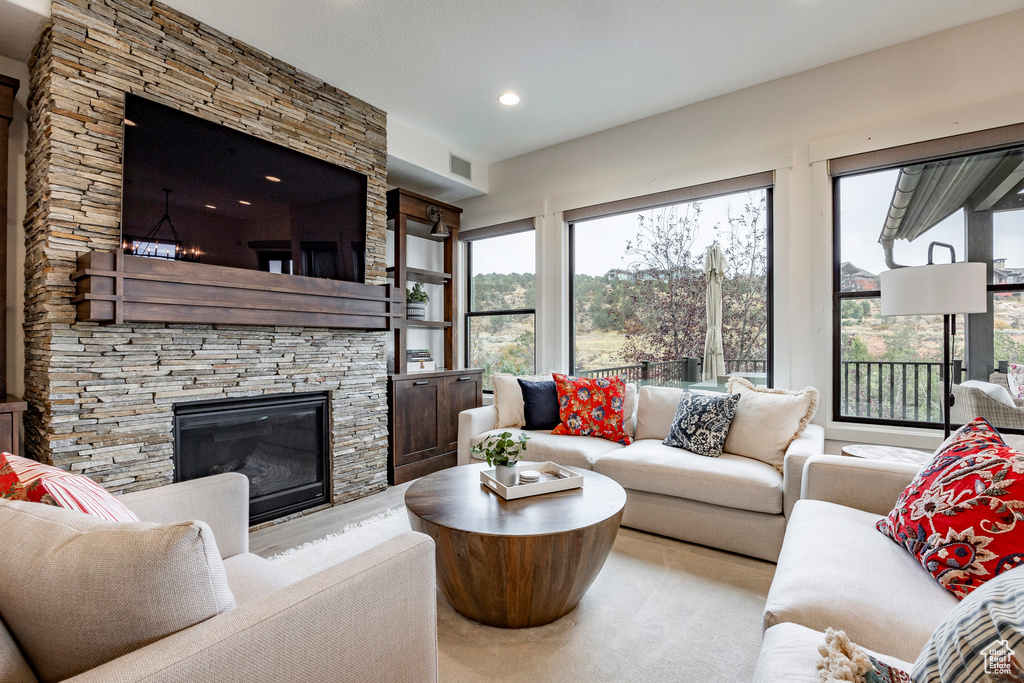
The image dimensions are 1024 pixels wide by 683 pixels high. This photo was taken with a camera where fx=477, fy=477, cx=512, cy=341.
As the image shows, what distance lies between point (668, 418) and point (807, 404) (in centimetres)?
83

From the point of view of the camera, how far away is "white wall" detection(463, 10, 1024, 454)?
2.64 meters

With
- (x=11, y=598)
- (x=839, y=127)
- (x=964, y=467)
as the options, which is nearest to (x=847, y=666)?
(x=964, y=467)

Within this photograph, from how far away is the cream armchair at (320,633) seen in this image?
0.70 m

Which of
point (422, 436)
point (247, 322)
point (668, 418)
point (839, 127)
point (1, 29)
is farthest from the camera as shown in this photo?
point (422, 436)

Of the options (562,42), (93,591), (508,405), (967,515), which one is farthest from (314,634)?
(562,42)

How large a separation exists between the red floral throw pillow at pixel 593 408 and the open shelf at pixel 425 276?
163cm

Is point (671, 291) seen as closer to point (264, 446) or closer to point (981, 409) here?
point (981, 409)

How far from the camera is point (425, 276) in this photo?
440 cm

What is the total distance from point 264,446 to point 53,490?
215 centimetres

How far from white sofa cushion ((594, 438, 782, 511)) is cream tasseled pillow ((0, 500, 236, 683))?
2.31m

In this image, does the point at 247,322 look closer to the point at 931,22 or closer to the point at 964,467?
the point at 964,467

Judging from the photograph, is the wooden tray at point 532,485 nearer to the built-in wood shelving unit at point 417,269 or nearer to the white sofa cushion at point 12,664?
the white sofa cushion at point 12,664

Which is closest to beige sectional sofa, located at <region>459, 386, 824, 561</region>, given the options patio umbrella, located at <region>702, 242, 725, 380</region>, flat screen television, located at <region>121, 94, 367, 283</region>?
patio umbrella, located at <region>702, 242, 725, 380</region>

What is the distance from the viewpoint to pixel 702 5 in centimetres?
250
